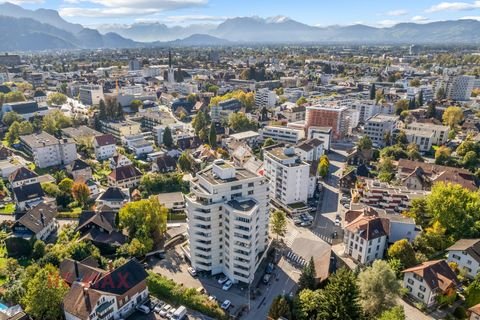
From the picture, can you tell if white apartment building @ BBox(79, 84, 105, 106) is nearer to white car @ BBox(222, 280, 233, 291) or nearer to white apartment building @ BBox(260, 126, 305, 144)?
white apartment building @ BBox(260, 126, 305, 144)

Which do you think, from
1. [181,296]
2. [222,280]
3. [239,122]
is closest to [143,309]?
[181,296]

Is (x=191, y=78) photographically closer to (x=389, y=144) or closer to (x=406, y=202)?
(x=389, y=144)

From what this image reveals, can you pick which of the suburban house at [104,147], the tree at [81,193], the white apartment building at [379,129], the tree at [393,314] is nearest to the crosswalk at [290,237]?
the tree at [393,314]

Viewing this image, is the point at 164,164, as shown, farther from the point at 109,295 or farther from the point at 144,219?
the point at 109,295

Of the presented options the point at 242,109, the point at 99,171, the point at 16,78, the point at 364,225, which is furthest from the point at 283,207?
the point at 16,78

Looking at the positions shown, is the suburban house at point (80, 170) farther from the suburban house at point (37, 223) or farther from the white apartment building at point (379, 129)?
the white apartment building at point (379, 129)

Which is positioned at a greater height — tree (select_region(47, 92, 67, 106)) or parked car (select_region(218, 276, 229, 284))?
tree (select_region(47, 92, 67, 106))

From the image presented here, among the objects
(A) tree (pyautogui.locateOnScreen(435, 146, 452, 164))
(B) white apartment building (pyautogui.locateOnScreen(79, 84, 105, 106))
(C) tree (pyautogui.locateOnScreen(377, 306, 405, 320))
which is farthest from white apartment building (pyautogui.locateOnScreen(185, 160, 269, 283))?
(B) white apartment building (pyautogui.locateOnScreen(79, 84, 105, 106))
